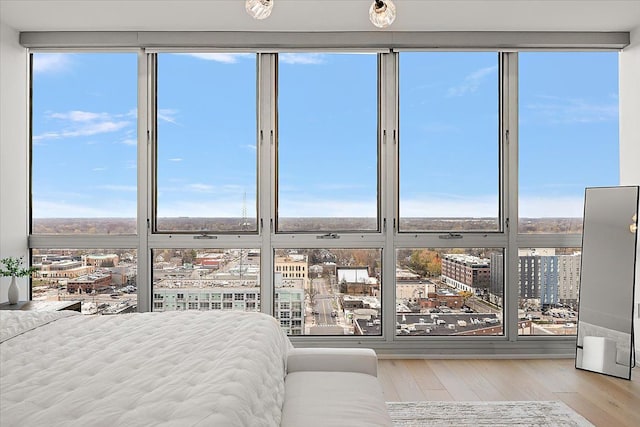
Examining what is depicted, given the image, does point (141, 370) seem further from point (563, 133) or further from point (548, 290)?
point (563, 133)

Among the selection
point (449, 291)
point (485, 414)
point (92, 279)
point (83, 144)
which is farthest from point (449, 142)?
point (92, 279)

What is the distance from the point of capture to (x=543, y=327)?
420 centimetres

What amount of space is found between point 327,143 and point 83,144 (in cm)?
219

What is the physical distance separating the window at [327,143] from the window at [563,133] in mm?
1372

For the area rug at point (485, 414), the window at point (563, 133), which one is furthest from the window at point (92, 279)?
the window at point (563, 133)

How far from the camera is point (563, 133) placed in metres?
4.19

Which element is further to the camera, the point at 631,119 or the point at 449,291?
the point at 449,291

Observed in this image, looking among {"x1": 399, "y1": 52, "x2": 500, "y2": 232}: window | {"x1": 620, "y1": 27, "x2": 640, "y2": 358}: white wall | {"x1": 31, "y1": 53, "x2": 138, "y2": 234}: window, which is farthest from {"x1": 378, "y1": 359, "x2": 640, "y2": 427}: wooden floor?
{"x1": 31, "y1": 53, "x2": 138, "y2": 234}: window

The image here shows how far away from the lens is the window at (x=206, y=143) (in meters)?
4.16

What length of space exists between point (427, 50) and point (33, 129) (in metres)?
3.58

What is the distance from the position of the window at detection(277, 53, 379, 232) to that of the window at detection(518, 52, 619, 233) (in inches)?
54.0
